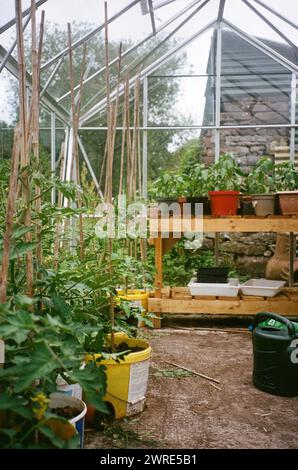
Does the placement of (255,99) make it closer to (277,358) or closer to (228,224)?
(228,224)

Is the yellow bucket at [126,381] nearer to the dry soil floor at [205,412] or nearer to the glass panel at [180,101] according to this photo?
the dry soil floor at [205,412]

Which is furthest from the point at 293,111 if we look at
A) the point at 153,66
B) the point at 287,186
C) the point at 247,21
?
the point at 153,66

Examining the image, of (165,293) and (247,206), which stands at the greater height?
(247,206)

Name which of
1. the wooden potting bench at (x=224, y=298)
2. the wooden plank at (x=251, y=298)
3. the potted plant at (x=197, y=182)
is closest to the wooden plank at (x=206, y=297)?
the wooden potting bench at (x=224, y=298)

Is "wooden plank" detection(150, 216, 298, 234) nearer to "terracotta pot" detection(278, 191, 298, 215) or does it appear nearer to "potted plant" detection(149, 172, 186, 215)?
"terracotta pot" detection(278, 191, 298, 215)

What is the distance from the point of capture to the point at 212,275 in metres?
3.96

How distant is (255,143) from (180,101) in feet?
3.55

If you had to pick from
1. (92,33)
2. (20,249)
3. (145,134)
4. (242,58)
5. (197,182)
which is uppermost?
(242,58)

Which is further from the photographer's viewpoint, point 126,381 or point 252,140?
→ point 252,140

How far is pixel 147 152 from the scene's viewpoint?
18.7 ft

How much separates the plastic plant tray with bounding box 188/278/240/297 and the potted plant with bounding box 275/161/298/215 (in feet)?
2.51

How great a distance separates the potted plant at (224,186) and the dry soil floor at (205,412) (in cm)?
123

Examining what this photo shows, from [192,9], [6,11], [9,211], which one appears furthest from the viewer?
[192,9]
